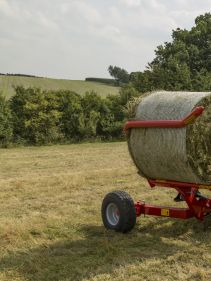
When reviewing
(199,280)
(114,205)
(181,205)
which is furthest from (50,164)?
(199,280)

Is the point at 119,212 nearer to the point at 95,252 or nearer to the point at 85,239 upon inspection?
the point at 85,239

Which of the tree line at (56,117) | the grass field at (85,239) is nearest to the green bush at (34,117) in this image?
the tree line at (56,117)

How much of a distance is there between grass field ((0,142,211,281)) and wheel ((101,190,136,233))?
0.44 feet

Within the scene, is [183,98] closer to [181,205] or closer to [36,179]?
[181,205]

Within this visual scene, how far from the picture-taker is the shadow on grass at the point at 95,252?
18.5 feet

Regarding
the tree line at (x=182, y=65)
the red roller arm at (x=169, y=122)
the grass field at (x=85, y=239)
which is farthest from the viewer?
the tree line at (x=182, y=65)

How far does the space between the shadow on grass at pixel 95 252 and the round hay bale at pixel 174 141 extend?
85 cm

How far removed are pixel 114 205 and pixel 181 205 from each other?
1955 mm

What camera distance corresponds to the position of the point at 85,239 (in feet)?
22.8

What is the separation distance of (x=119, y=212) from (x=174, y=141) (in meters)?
1.41

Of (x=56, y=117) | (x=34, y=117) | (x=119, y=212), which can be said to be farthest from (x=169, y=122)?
(x=56, y=117)

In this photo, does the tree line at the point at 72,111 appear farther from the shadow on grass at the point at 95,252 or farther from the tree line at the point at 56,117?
the shadow on grass at the point at 95,252

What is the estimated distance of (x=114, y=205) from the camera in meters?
7.43

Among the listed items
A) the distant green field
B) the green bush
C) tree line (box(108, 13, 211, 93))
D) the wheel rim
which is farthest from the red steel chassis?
the distant green field
